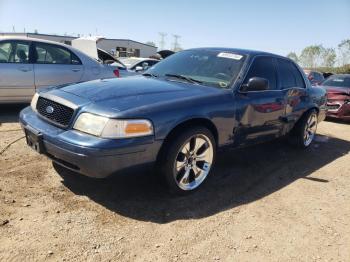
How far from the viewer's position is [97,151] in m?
3.22

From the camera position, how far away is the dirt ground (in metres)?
3.01

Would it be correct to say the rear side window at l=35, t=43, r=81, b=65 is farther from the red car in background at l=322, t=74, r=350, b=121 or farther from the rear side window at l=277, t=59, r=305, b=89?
the red car in background at l=322, t=74, r=350, b=121

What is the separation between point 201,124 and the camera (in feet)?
13.3

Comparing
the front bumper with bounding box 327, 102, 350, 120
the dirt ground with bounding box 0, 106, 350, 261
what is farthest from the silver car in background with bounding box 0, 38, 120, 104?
the front bumper with bounding box 327, 102, 350, 120

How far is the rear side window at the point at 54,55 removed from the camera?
7.27 meters

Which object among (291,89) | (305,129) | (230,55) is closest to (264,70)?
(230,55)

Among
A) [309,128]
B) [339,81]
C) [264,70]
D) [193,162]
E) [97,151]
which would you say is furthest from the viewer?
[339,81]

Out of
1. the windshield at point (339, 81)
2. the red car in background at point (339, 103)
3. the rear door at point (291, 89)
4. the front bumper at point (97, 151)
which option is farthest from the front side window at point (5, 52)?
the windshield at point (339, 81)

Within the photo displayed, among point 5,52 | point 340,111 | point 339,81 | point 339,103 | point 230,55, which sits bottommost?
point 340,111

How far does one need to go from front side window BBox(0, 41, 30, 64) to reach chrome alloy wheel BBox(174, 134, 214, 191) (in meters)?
4.59

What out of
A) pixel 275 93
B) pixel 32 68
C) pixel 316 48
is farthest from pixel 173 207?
pixel 316 48

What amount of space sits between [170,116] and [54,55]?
15.4 feet

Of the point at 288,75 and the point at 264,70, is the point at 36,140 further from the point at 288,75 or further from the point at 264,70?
the point at 288,75

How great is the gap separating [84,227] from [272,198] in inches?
84.6
